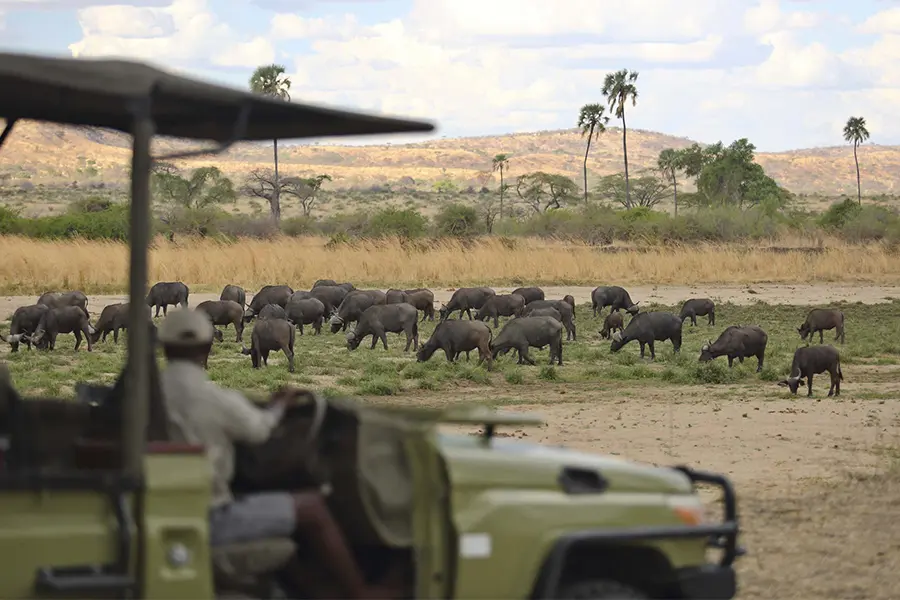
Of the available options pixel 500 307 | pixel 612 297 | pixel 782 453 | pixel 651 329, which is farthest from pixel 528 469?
pixel 612 297

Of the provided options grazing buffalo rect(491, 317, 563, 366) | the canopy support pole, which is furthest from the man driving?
grazing buffalo rect(491, 317, 563, 366)

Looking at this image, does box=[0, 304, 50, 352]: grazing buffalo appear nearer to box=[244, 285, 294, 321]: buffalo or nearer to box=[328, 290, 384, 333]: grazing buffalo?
box=[328, 290, 384, 333]: grazing buffalo

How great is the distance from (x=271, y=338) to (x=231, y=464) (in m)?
19.1

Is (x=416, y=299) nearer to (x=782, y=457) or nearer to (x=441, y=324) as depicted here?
(x=441, y=324)

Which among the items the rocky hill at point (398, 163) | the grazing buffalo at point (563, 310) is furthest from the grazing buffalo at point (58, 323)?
the rocky hill at point (398, 163)

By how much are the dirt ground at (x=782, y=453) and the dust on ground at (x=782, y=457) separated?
0.04 ft

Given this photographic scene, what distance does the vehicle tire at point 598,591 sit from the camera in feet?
19.5

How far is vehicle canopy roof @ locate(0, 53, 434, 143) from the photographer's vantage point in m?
5.25

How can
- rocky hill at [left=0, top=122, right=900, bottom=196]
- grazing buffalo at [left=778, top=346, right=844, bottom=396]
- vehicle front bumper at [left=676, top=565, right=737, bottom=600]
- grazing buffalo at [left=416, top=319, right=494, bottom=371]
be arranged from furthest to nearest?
1. rocky hill at [left=0, top=122, right=900, bottom=196]
2. grazing buffalo at [left=416, top=319, right=494, bottom=371]
3. grazing buffalo at [left=778, top=346, right=844, bottom=396]
4. vehicle front bumper at [left=676, top=565, right=737, bottom=600]

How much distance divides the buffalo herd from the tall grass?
7.12 metres

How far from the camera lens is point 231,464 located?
5695 millimetres

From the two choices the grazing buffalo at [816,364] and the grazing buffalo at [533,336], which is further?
the grazing buffalo at [533,336]

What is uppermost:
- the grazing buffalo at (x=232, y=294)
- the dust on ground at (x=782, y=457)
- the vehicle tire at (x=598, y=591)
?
the grazing buffalo at (x=232, y=294)

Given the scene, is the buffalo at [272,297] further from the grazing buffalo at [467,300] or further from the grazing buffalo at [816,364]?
the grazing buffalo at [816,364]
